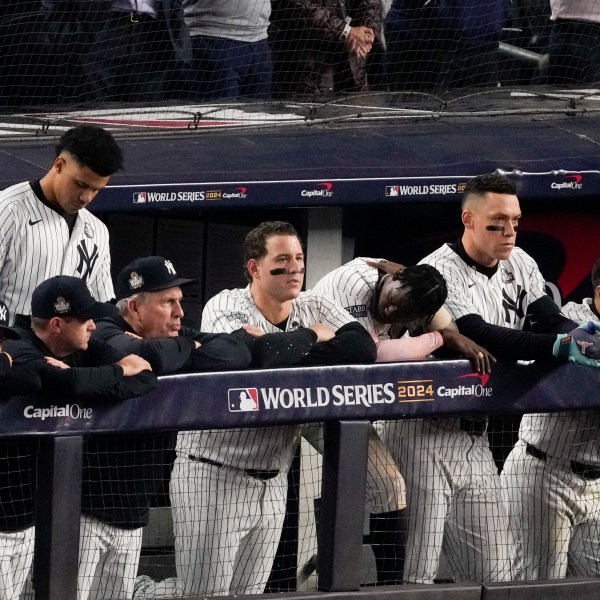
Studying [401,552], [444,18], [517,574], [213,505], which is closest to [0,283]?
[213,505]

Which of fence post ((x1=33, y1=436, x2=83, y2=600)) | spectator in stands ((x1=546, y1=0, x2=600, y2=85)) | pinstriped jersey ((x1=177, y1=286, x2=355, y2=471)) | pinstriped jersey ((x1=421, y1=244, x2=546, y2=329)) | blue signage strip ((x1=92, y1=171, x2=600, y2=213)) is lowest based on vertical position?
fence post ((x1=33, y1=436, x2=83, y2=600))

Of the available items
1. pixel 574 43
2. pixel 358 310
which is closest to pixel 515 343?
pixel 358 310

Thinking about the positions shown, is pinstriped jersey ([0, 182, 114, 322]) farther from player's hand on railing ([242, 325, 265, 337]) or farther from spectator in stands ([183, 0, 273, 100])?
spectator in stands ([183, 0, 273, 100])

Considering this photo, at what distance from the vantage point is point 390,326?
5297 mm

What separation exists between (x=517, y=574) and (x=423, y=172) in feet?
7.78

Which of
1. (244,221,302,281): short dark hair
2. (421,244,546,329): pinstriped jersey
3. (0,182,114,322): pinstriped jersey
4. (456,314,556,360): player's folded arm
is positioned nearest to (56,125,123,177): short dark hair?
(0,182,114,322): pinstriped jersey

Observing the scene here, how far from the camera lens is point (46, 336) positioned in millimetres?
4355

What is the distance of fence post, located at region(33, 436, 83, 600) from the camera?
418 cm

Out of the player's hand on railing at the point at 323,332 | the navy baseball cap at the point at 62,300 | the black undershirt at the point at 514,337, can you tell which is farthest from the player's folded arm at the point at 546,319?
the navy baseball cap at the point at 62,300

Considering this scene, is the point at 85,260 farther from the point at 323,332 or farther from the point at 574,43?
the point at 574,43

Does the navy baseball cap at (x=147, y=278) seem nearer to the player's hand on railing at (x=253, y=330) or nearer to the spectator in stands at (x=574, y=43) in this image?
the player's hand on railing at (x=253, y=330)

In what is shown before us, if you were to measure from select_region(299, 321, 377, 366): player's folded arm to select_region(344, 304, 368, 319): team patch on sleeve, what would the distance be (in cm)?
52

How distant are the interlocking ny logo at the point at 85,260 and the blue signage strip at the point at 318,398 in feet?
2.92

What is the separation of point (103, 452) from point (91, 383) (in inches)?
12.0
